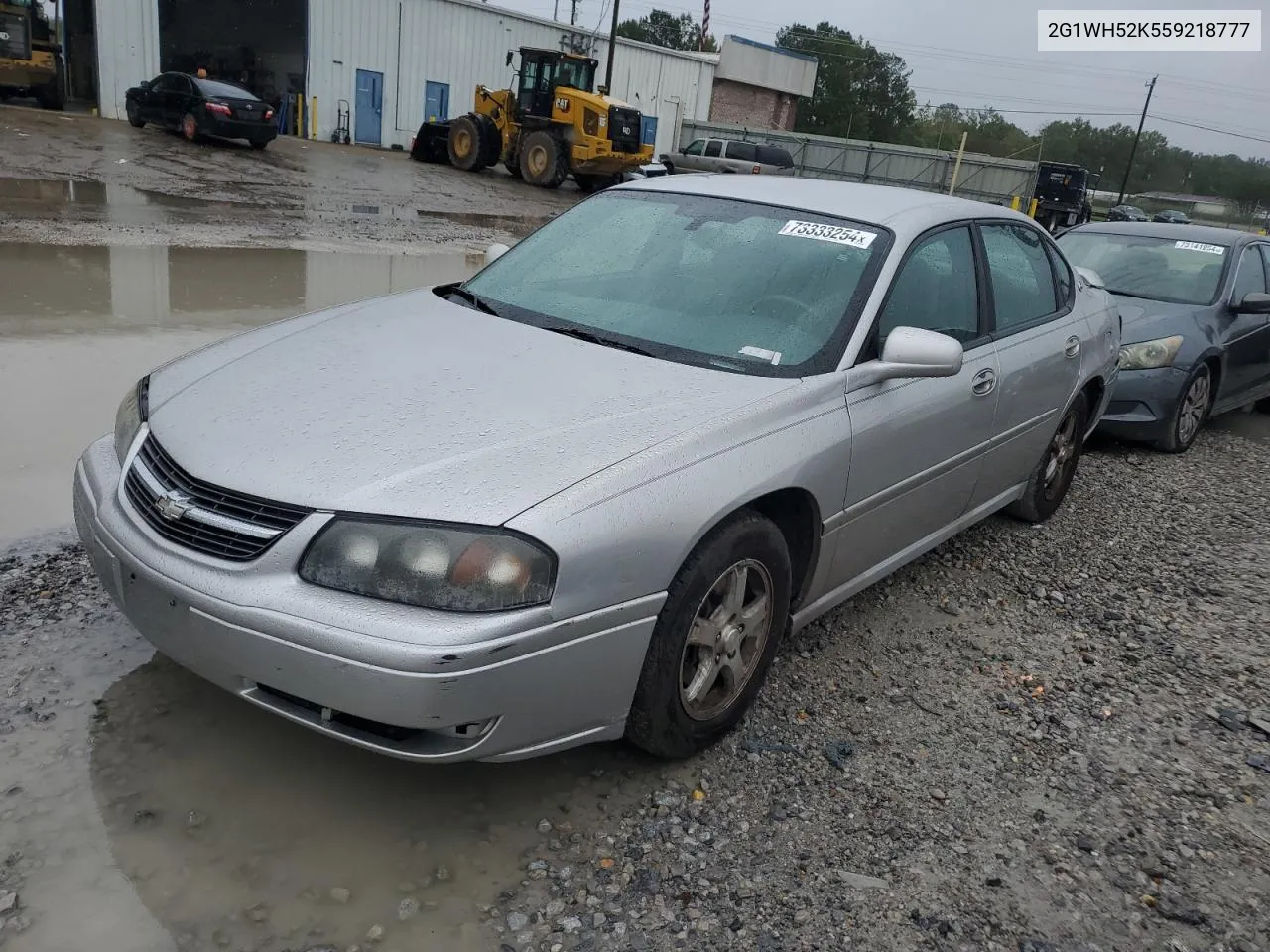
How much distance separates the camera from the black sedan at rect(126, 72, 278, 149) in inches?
910

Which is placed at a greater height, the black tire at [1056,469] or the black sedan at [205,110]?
the black sedan at [205,110]

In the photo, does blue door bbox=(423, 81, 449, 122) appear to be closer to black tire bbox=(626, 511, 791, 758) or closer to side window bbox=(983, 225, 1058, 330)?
side window bbox=(983, 225, 1058, 330)

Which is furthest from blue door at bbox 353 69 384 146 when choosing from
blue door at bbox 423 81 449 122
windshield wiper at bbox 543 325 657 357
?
windshield wiper at bbox 543 325 657 357

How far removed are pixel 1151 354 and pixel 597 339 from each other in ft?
16.7

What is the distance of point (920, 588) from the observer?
438 cm

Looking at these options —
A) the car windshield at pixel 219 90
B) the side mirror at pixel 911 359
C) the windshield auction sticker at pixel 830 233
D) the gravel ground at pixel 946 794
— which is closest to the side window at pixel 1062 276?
the gravel ground at pixel 946 794

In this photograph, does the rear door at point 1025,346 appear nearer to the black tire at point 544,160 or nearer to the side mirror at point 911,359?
the side mirror at point 911,359

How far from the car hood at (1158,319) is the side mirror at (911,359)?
4315 mm

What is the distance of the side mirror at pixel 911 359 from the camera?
3102 millimetres

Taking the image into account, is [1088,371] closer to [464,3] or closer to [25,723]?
[25,723]

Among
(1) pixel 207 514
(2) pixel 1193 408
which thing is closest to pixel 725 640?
(1) pixel 207 514

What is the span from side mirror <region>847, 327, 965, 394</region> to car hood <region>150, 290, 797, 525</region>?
1.04 feet

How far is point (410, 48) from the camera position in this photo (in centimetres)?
3297

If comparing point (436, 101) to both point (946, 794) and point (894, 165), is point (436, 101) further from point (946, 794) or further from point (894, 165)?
A: point (946, 794)
